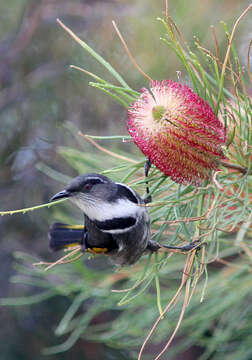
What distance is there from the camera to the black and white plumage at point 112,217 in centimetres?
79

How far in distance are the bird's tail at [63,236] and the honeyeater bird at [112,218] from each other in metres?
0.09

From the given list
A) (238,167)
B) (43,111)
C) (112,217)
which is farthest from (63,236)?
(43,111)

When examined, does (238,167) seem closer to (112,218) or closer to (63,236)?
(112,218)

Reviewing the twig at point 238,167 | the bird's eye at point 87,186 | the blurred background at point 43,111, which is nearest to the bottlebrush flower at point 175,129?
the twig at point 238,167

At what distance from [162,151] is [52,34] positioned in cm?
117

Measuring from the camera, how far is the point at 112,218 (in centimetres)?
82

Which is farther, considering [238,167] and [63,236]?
[63,236]

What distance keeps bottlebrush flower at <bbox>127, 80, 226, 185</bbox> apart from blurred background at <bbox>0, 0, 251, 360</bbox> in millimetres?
900

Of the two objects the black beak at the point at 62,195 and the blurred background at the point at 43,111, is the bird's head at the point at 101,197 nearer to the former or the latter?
the black beak at the point at 62,195

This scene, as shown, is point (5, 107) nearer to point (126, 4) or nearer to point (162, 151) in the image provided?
point (126, 4)

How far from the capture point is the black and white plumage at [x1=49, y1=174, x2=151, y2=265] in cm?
79

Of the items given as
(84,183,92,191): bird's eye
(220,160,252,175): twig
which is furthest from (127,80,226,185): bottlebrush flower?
(84,183,92,191): bird's eye

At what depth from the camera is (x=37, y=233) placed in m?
1.65

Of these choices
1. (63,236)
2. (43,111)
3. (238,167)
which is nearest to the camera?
(238,167)
